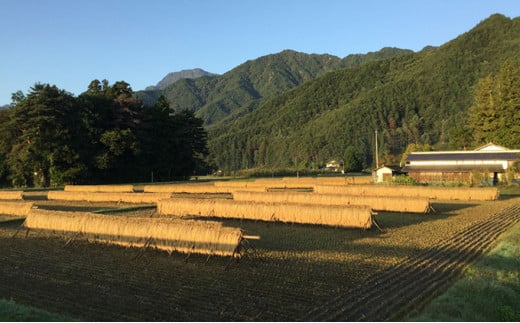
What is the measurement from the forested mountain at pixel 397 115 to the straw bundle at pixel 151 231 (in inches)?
4276

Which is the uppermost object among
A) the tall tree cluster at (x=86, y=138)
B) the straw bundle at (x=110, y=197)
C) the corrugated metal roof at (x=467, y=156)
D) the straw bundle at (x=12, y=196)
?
the tall tree cluster at (x=86, y=138)

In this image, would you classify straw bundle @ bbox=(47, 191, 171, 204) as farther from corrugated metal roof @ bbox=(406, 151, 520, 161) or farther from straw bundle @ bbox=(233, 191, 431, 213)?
corrugated metal roof @ bbox=(406, 151, 520, 161)

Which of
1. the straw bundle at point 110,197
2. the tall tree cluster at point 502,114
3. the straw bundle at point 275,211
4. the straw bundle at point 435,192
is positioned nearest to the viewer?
the straw bundle at point 275,211

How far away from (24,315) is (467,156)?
184ft

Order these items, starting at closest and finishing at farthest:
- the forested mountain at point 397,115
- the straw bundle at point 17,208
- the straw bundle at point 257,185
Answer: the straw bundle at point 17,208, the straw bundle at point 257,185, the forested mountain at point 397,115

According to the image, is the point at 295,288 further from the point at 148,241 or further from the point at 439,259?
the point at 148,241

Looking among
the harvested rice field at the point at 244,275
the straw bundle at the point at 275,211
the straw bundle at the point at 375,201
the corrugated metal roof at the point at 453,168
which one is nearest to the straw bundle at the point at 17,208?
the harvested rice field at the point at 244,275

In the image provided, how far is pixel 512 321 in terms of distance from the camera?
28.2ft

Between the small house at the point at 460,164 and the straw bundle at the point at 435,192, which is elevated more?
the small house at the point at 460,164

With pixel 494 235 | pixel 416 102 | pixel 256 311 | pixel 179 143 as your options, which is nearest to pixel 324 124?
pixel 416 102

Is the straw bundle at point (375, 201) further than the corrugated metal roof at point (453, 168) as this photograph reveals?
No

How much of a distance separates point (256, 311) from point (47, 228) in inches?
534

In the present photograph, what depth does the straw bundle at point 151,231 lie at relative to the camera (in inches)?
543

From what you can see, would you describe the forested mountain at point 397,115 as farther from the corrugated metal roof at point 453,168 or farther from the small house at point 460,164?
the corrugated metal roof at point 453,168
